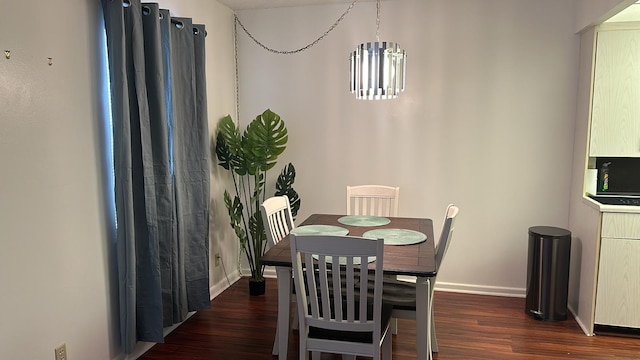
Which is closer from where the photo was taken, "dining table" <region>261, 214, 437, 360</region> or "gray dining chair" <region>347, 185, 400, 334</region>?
"dining table" <region>261, 214, 437, 360</region>

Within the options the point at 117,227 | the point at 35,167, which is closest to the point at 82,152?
the point at 35,167

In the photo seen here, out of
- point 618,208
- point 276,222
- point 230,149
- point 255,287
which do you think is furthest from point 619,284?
point 230,149

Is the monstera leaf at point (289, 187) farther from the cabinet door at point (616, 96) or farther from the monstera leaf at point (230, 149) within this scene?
the cabinet door at point (616, 96)

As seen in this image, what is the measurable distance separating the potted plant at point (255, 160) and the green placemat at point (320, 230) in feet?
2.78

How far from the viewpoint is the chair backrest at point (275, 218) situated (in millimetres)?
2809

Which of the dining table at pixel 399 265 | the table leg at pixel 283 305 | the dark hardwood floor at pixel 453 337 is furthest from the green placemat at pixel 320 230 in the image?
the dark hardwood floor at pixel 453 337

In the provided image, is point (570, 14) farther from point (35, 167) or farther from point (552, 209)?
point (35, 167)

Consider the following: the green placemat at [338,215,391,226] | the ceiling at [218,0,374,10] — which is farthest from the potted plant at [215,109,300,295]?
the ceiling at [218,0,374,10]

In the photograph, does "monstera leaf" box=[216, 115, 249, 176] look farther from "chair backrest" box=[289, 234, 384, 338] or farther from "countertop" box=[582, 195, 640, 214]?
"countertop" box=[582, 195, 640, 214]

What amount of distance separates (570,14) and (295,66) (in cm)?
222

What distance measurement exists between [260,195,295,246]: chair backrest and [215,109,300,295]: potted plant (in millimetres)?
542

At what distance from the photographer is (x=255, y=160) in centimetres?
361

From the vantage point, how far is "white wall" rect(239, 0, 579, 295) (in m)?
3.58

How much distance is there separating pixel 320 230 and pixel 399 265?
764 mm
